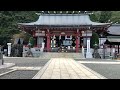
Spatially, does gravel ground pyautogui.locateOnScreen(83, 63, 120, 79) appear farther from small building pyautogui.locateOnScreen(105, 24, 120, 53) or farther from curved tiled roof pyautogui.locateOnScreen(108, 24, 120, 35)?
curved tiled roof pyautogui.locateOnScreen(108, 24, 120, 35)

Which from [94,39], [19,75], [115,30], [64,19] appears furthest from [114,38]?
[19,75]

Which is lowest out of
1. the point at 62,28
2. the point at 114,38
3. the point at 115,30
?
the point at 114,38

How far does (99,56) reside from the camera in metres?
38.3

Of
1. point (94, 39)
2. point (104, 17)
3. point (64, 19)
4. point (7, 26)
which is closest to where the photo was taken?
point (64, 19)

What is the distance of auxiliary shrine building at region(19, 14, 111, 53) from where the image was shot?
41156 millimetres

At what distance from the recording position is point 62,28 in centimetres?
4184

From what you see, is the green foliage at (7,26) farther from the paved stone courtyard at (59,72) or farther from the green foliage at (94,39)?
the paved stone courtyard at (59,72)

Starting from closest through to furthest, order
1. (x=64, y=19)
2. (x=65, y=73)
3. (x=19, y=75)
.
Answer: (x=19, y=75) → (x=65, y=73) → (x=64, y=19)

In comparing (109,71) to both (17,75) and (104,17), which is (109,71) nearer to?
(17,75)

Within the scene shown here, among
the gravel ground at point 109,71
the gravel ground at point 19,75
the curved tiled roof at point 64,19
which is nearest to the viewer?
the gravel ground at point 19,75

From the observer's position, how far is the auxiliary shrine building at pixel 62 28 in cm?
4116

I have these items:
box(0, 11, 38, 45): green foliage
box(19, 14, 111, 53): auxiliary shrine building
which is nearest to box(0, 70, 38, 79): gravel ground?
box(19, 14, 111, 53): auxiliary shrine building

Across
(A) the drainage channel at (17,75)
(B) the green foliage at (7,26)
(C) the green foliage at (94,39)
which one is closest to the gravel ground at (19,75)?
(A) the drainage channel at (17,75)
